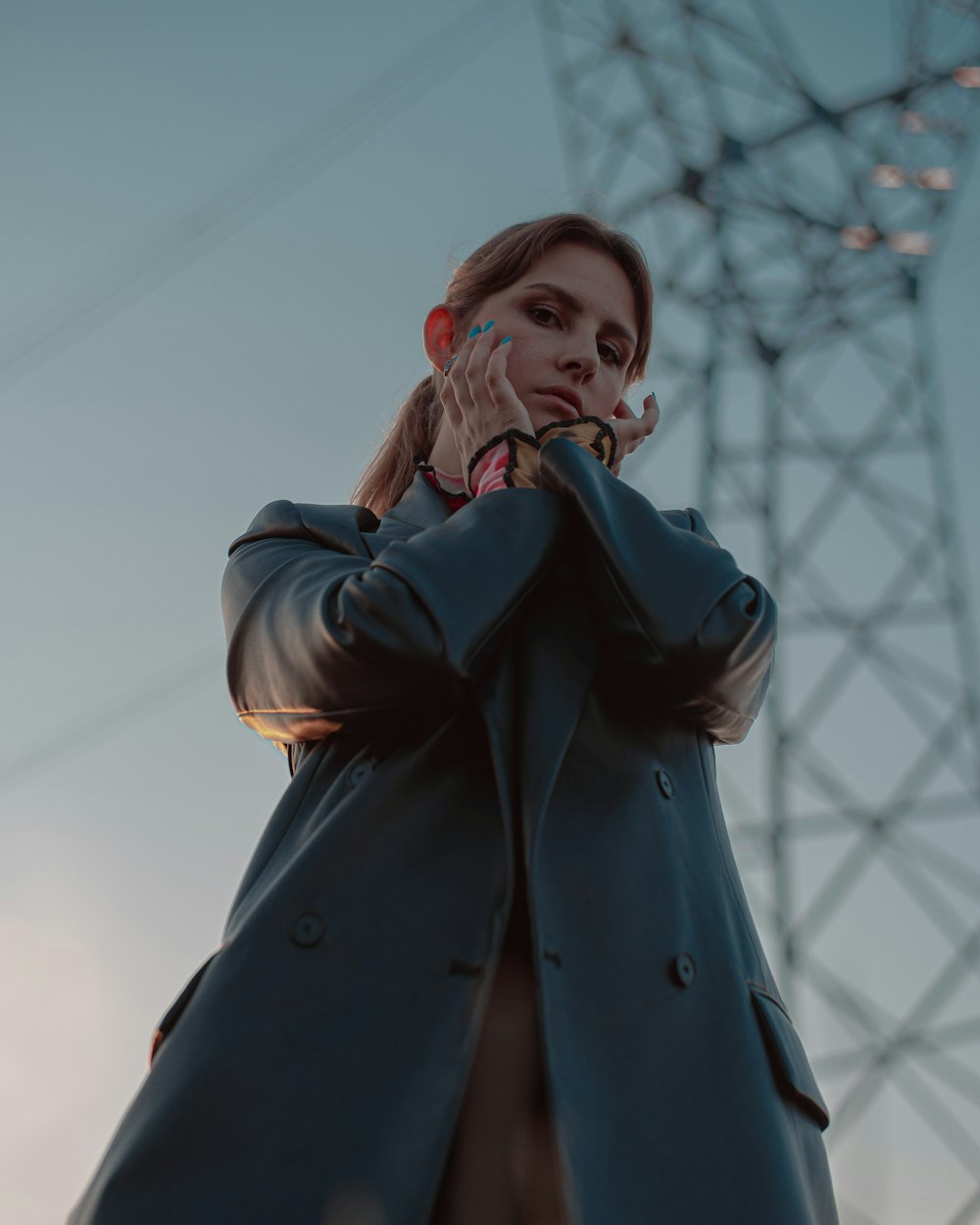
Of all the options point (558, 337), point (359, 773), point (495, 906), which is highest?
point (558, 337)

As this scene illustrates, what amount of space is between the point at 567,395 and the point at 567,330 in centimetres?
11

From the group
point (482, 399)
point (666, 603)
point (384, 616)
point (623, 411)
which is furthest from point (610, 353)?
point (384, 616)

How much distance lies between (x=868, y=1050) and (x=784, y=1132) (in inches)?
242

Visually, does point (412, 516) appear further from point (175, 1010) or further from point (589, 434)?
point (175, 1010)

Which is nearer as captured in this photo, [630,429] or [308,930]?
[308,930]

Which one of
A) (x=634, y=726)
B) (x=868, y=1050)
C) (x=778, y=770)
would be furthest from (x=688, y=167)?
(x=634, y=726)

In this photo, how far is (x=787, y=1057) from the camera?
45.8 inches

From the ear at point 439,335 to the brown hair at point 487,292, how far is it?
15 mm


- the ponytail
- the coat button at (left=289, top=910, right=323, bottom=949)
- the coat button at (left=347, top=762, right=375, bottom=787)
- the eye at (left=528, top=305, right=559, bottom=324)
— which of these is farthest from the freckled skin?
the coat button at (left=289, top=910, right=323, bottom=949)

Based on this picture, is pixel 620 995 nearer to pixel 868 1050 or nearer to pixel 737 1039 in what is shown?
pixel 737 1039

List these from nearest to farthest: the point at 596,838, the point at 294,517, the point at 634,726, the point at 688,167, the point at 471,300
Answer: the point at 596,838
the point at 634,726
the point at 294,517
the point at 471,300
the point at 688,167

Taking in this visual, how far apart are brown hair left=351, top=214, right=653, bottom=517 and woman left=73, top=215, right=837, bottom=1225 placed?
0.30m

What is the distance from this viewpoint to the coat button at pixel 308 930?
1.12 metres

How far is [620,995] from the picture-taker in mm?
1101
